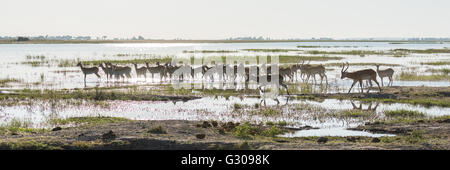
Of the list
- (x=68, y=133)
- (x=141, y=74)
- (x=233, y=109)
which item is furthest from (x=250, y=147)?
(x=141, y=74)

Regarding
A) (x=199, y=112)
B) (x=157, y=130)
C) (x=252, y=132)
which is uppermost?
(x=157, y=130)

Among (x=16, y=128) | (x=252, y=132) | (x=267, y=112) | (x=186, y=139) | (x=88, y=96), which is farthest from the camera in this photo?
(x=88, y=96)

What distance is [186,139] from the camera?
1084 centimetres

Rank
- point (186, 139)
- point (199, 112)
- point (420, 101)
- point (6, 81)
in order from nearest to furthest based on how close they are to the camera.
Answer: point (186, 139), point (199, 112), point (420, 101), point (6, 81)

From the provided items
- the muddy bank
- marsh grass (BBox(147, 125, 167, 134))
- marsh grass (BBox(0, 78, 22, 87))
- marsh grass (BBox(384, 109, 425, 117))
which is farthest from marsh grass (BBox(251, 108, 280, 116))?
marsh grass (BBox(0, 78, 22, 87))

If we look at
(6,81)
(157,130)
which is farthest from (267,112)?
(6,81)

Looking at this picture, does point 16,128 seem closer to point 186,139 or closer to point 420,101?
point 186,139

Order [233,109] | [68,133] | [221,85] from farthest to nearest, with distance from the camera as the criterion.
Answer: [221,85]
[233,109]
[68,133]

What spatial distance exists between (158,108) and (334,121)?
6587mm

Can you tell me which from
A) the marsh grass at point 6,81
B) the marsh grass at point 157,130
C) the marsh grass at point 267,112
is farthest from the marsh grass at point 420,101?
the marsh grass at point 6,81

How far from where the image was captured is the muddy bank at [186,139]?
31.8ft

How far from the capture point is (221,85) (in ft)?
84.6

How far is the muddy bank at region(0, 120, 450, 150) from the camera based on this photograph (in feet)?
31.8

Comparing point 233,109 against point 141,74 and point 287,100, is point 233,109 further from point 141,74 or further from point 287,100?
point 141,74
